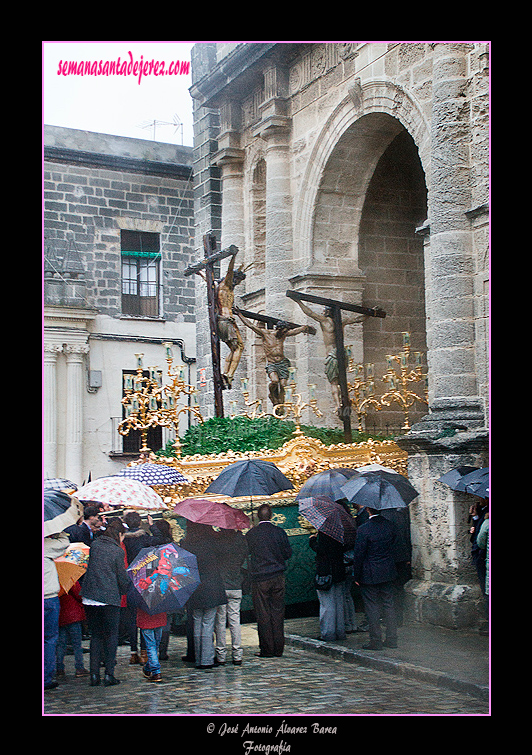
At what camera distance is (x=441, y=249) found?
10.2 meters

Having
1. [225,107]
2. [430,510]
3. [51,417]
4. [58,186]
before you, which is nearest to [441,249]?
[430,510]

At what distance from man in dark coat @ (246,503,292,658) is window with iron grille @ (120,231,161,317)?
12.8 meters

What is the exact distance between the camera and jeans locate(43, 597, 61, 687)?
25.8 ft

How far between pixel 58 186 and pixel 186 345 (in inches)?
168

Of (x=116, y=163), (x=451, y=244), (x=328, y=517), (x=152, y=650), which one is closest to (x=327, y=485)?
(x=328, y=517)

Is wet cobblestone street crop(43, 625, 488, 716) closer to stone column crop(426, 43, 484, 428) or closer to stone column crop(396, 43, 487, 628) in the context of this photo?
stone column crop(396, 43, 487, 628)

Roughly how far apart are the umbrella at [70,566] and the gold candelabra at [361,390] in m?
5.15

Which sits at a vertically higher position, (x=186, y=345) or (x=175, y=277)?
(x=175, y=277)

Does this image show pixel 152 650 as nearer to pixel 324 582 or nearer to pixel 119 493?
pixel 119 493

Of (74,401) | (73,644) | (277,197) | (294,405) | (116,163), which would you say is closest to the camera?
(73,644)

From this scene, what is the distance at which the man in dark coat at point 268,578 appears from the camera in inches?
351

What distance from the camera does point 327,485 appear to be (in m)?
9.78

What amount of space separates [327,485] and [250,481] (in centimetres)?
107
